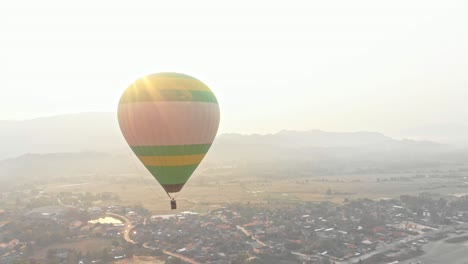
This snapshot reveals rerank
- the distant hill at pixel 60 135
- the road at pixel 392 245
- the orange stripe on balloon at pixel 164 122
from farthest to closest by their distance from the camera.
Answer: the distant hill at pixel 60 135, the road at pixel 392 245, the orange stripe on balloon at pixel 164 122

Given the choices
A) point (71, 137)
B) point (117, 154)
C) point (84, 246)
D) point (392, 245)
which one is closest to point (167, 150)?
point (84, 246)

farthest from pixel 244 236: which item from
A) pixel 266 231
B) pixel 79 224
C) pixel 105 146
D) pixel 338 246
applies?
pixel 105 146

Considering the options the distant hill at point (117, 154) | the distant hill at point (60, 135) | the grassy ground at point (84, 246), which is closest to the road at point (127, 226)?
the grassy ground at point (84, 246)

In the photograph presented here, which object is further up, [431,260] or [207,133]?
[207,133]

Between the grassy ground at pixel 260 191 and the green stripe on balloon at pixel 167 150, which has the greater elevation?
the green stripe on balloon at pixel 167 150

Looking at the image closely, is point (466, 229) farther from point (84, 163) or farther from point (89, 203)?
point (84, 163)

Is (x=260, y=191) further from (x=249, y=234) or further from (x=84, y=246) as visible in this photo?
(x=84, y=246)

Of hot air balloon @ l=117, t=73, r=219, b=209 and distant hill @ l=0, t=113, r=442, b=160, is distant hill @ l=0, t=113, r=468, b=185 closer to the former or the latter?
distant hill @ l=0, t=113, r=442, b=160

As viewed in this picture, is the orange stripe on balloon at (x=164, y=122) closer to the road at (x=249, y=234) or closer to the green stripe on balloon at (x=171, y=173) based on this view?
the green stripe on balloon at (x=171, y=173)
